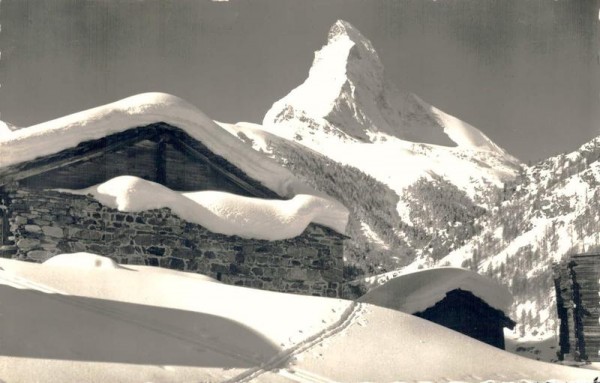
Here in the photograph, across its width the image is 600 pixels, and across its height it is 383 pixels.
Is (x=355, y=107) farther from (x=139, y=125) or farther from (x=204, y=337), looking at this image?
(x=204, y=337)

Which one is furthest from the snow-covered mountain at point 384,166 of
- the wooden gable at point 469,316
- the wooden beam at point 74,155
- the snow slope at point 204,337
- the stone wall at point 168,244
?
the snow slope at point 204,337

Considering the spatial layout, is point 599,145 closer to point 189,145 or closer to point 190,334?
point 189,145

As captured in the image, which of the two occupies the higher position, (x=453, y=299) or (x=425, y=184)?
(x=425, y=184)

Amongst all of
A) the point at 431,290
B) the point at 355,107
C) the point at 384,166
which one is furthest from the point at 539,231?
the point at 355,107

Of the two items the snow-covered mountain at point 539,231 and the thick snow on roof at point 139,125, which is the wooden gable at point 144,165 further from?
the snow-covered mountain at point 539,231

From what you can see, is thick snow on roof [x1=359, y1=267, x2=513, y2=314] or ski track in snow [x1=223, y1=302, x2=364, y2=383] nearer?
ski track in snow [x1=223, y1=302, x2=364, y2=383]

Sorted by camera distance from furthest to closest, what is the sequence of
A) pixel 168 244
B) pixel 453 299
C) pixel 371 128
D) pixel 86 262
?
pixel 371 128, pixel 453 299, pixel 168 244, pixel 86 262

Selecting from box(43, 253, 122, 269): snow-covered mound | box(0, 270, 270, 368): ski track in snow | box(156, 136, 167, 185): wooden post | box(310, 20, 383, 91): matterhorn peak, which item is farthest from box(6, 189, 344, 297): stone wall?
box(310, 20, 383, 91): matterhorn peak

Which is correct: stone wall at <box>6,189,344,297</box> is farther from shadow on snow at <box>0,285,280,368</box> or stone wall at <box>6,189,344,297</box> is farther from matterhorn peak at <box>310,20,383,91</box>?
matterhorn peak at <box>310,20,383,91</box>

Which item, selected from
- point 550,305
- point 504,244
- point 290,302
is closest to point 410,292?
point 290,302
